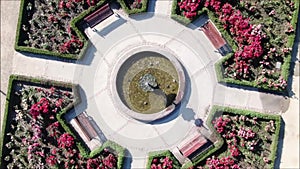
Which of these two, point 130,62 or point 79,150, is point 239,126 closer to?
point 130,62

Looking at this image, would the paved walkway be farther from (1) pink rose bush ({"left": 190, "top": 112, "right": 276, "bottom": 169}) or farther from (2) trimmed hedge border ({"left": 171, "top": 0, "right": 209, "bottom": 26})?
(1) pink rose bush ({"left": 190, "top": 112, "right": 276, "bottom": 169})

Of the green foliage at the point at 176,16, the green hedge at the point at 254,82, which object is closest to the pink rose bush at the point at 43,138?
the green foliage at the point at 176,16

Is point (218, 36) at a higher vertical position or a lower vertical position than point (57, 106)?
higher

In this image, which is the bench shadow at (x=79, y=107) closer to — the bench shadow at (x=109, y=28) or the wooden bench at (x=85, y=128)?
the wooden bench at (x=85, y=128)

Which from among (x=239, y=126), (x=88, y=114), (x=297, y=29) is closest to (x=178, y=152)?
(x=239, y=126)

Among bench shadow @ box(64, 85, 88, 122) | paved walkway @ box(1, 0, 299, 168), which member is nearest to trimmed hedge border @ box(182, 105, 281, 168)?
paved walkway @ box(1, 0, 299, 168)

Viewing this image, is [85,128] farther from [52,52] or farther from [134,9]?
[134,9]
